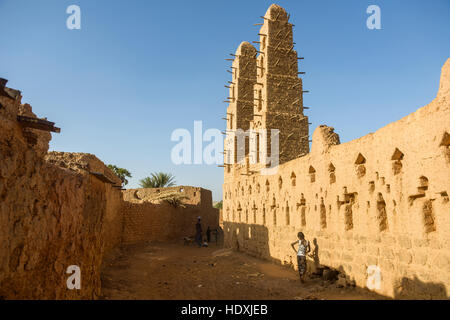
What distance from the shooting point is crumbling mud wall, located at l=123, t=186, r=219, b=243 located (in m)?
17.9

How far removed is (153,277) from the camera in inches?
372

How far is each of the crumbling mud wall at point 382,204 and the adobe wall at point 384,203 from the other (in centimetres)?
2

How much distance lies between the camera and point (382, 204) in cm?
650

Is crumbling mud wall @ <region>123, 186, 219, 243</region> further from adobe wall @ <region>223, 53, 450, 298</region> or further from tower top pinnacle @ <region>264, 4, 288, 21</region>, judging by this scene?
tower top pinnacle @ <region>264, 4, 288, 21</region>

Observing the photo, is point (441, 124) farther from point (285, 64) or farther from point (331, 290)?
point (285, 64)

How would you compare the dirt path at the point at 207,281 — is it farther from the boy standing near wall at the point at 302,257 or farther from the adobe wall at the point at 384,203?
the adobe wall at the point at 384,203

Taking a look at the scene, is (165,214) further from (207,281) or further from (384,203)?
(384,203)

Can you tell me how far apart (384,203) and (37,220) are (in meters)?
5.97

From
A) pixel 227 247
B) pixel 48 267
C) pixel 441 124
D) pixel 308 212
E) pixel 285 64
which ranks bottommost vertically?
pixel 227 247

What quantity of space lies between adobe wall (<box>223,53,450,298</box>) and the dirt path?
65cm

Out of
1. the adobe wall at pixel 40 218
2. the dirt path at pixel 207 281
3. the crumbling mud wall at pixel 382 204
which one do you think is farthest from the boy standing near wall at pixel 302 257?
the adobe wall at pixel 40 218

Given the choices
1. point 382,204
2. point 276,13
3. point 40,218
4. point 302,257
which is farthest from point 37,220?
point 276,13
